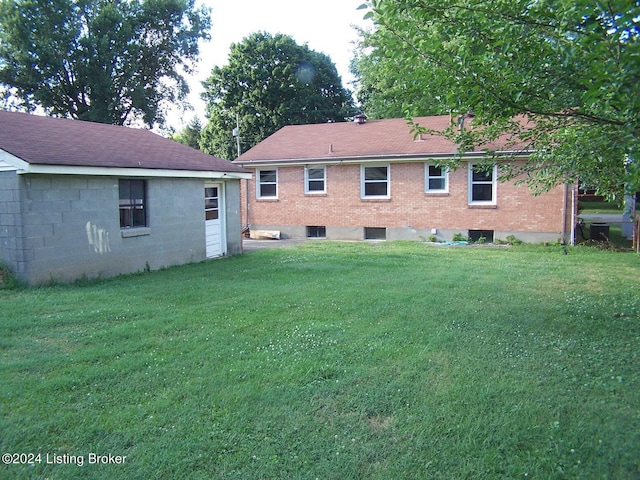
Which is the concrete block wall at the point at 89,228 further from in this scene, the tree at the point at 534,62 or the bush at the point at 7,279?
the tree at the point at 534,62

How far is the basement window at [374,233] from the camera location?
19500 mm

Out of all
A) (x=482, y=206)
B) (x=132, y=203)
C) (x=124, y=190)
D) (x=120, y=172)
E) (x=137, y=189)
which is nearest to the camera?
(x=120, y=172)

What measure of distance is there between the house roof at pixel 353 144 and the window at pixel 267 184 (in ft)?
2.26

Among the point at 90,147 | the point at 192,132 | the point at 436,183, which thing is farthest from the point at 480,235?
the point at 192,132

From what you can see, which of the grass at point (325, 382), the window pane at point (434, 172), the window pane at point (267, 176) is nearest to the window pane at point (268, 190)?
the window pane at point (267, 176)

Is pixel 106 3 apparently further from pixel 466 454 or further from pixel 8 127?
pixel 466 454

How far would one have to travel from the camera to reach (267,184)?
21250 millimetres

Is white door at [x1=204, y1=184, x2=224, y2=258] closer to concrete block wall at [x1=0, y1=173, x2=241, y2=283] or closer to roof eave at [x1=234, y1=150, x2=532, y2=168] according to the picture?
concrete block wall at [x1=0, y1=173, x2=241, y2=283]

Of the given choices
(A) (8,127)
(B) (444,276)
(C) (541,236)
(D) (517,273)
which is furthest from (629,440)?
(C) (541,236)

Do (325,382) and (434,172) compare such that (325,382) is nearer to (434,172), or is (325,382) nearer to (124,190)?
(124,190)

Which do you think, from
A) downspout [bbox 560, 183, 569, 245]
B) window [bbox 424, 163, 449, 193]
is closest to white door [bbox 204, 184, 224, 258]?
window [bbox 424, 163, 449, 193]

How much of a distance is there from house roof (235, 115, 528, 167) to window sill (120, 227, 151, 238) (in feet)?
28.8

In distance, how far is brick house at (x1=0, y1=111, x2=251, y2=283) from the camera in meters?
9.59

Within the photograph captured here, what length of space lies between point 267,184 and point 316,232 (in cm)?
293
